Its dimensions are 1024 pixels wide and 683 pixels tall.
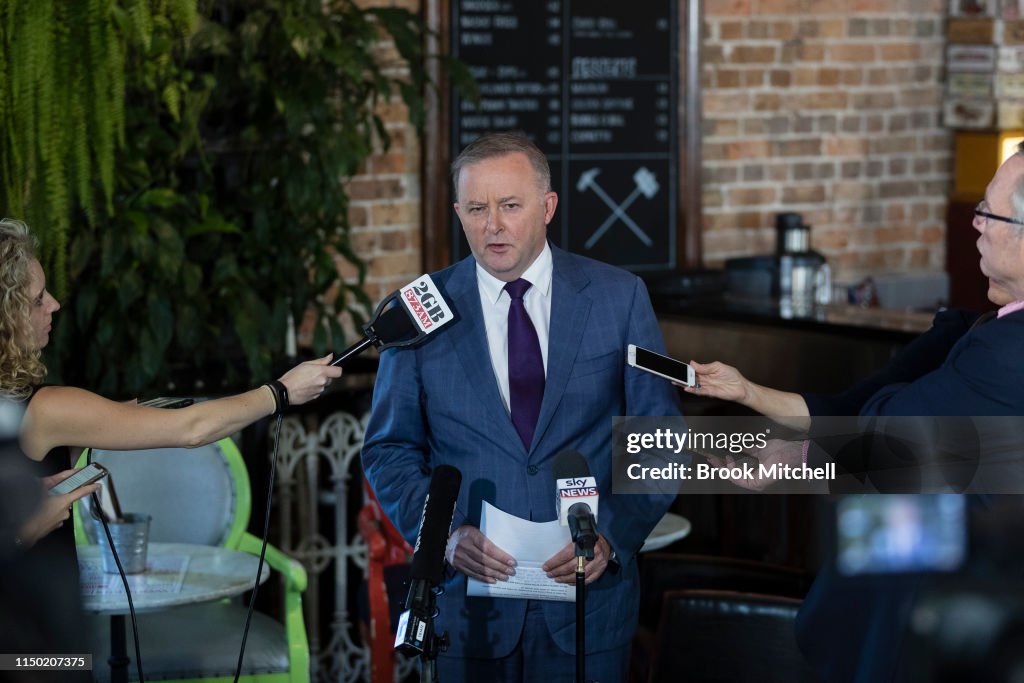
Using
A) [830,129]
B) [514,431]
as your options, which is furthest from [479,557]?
[830,129]

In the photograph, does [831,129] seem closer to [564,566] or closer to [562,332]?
[562,332]

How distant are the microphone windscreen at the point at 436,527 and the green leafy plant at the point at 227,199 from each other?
169 cm

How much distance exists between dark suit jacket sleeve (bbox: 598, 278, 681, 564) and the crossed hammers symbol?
2.43 metres

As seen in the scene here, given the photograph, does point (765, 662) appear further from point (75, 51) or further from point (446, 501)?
point (75, 51)

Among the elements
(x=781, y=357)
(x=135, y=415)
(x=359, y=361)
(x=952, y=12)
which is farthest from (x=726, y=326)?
(x=135, y=415)

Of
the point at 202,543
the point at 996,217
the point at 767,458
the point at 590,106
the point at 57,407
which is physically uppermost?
the point at 590,106

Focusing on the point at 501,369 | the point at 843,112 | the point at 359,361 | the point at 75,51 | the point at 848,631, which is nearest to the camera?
the point at 848,631

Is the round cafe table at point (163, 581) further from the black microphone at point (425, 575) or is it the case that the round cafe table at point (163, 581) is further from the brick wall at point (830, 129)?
the brick wall at point (830, 129)

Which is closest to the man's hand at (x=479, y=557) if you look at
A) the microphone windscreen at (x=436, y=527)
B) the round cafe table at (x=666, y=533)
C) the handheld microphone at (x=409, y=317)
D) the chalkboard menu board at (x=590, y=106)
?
the handheld microphone at (x=409, y=317)

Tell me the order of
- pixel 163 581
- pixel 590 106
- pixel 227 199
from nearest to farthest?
pixel 163 581
pixel 227 199
pixel 590 106

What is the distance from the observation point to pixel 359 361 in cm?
387

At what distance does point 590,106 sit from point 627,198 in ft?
1.06

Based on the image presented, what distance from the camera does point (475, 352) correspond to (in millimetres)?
2137

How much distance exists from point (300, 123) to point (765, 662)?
5.19ft
